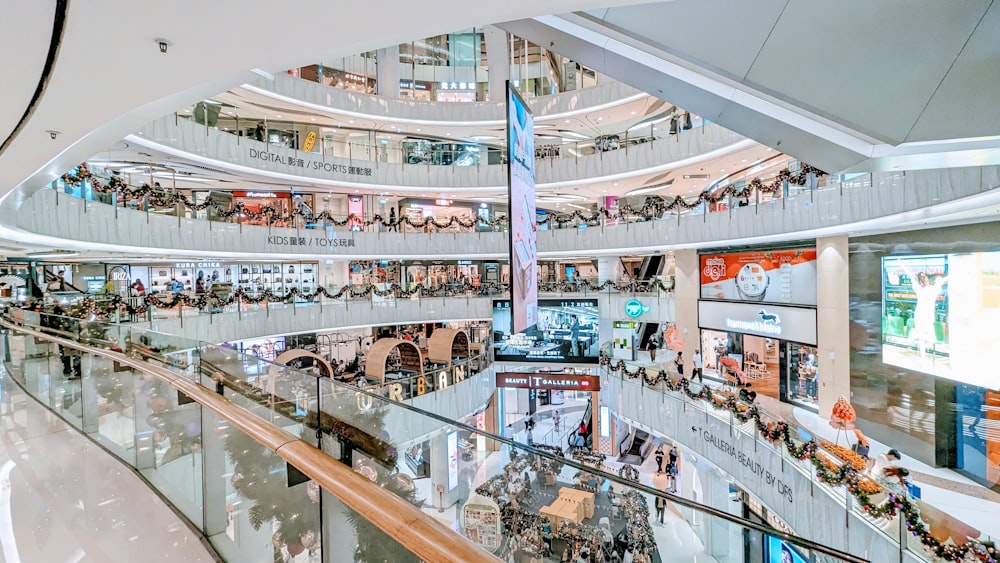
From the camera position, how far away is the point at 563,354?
1612 centimetres

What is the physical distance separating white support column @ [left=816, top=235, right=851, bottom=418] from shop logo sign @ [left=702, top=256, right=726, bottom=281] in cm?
322

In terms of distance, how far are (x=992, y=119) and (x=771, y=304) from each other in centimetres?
1137

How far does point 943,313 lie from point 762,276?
17.2 ft

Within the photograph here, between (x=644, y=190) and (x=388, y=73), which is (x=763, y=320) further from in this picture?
(x=388, y=73)

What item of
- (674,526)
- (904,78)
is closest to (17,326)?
(674,526)

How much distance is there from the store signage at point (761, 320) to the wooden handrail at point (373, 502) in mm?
13725

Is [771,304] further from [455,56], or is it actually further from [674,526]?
[455,56]

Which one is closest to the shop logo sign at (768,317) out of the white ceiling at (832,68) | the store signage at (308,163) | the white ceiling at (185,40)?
the white ceiling at (832,68)

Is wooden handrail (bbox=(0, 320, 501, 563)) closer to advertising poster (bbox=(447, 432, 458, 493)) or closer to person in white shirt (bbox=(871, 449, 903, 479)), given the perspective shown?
advertising poster (bbox=(447, 432, 458, 493))

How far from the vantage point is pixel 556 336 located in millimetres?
16297

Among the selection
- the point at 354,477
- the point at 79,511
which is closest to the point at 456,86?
the point at 79,511

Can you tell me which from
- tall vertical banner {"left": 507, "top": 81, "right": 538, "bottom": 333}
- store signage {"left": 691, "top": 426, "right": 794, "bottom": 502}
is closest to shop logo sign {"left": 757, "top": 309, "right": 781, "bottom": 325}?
store signage {"left": 691, "top": 426, "right": 794, "bottom": 502}

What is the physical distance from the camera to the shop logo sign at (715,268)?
587 inches

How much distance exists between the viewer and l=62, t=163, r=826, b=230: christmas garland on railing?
987 centimetres
